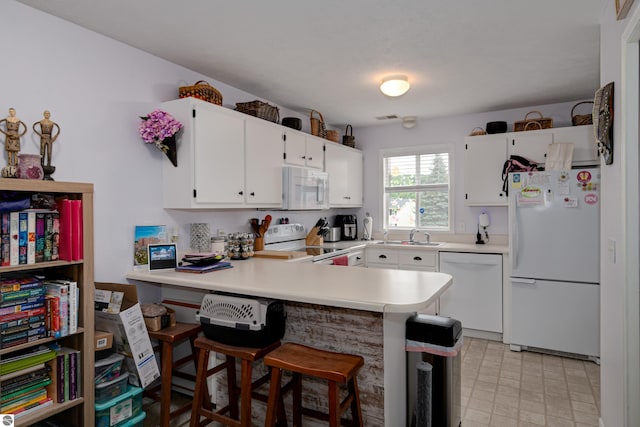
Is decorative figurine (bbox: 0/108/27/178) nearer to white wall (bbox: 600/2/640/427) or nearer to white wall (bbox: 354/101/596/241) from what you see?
white wall (bbox: 600/2/640/427)

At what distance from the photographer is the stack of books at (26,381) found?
5.55ft

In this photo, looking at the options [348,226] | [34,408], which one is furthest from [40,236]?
[348,226]

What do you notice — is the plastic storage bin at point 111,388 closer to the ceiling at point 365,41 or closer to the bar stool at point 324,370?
the bar stool at point 324,370

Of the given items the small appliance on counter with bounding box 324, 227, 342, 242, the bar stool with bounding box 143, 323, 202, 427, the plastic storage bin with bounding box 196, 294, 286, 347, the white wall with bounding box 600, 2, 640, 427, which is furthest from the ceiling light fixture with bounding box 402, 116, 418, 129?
Answer: the bar stool with bounding box 143, 323, 202, 427

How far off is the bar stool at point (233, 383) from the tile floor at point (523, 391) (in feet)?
1.50

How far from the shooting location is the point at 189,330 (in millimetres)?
2314

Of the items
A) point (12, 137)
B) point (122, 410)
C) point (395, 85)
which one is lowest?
point (122, 410)

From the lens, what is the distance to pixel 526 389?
285 centimetres

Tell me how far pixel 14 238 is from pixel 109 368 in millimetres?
857

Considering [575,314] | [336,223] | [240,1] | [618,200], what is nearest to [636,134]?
[618,200]

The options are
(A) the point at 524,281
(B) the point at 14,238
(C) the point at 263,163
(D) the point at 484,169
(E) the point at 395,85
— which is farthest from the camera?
(D) the point at 484,169

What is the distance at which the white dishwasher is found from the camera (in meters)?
3.81

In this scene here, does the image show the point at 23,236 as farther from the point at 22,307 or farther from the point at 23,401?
the point at 23,401

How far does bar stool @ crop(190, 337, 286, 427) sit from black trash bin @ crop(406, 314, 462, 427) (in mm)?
703
